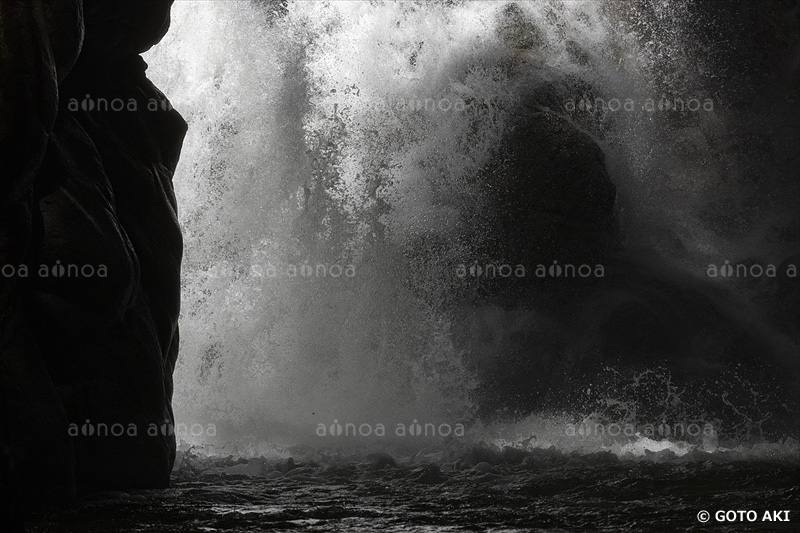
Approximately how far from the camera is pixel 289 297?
569 inches

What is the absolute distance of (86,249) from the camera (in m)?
7.66

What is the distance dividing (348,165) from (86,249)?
8.43 meters

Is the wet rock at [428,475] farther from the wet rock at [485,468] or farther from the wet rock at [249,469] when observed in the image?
the wet rock at [249,469]

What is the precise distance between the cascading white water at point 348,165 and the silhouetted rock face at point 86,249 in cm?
390

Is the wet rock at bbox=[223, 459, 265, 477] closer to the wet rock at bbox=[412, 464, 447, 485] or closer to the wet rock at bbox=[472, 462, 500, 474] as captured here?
the wet rock at bbox=[412, 464, 447, 485]

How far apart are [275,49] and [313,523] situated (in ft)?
39.0

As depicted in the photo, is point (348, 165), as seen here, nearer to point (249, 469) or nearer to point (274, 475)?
point (249, 469)

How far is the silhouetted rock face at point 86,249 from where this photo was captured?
6516 millimetres

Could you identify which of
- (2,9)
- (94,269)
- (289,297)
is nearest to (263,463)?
(94,269)

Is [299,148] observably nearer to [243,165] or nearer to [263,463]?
[243,165]

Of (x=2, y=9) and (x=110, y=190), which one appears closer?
(x=2, y=9)

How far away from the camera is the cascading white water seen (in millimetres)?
13586

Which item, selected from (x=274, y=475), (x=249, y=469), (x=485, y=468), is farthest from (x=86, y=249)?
(x=485, y=468)

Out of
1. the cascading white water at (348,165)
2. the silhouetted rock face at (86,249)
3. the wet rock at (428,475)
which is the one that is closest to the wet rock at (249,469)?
the silhouetted rock face at (86,249)
